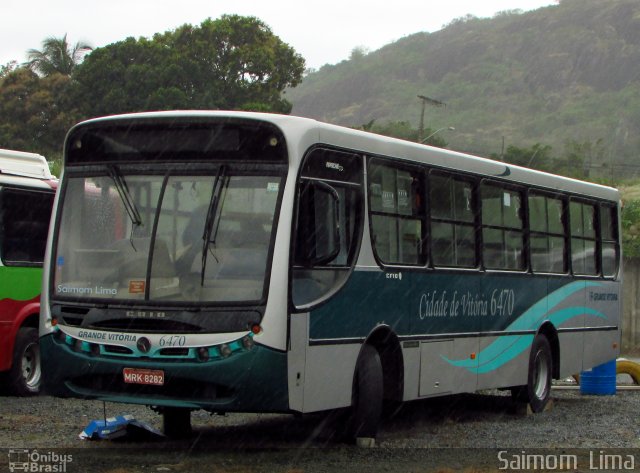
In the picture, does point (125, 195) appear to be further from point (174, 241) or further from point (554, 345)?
point (554, 345)

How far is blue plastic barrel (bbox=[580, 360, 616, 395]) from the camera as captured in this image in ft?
57.5

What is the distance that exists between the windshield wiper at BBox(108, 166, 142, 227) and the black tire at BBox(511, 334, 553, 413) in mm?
6611

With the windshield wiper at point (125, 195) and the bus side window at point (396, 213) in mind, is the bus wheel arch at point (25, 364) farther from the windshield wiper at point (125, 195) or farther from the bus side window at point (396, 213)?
the bus side window at point (396, 213)

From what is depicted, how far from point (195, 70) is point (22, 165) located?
175ft

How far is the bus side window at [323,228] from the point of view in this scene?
9.56 meters

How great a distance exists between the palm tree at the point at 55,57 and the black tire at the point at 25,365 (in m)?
59.6

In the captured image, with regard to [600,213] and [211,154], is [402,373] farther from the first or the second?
[600,213]

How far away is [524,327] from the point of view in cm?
1443

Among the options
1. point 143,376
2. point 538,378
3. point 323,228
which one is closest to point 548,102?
point 538,378

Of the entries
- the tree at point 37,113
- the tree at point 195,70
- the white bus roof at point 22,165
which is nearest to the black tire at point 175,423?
the white bus roof at point 22,165

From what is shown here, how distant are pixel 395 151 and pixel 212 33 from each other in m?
60.4

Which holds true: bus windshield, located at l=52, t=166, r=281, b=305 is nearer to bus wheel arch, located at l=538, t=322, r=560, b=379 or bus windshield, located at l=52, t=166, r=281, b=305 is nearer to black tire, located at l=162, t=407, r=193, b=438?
black tire, located at l=162, t=407, r=193, b=438

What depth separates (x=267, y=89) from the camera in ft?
226

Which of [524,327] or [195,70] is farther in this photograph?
[195,70]
